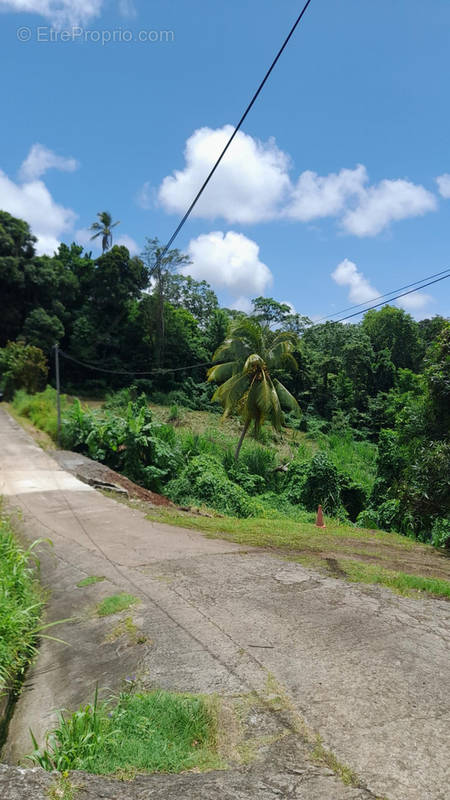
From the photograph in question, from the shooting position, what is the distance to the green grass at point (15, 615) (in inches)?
173

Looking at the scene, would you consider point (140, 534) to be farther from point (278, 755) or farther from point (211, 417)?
point (211, 417)

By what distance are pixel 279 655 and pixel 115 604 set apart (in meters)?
1.98

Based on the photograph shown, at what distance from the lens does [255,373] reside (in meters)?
19.4

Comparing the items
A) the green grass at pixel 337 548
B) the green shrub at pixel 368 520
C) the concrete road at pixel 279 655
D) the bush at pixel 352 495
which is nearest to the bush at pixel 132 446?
the green grass at pixel 337 548

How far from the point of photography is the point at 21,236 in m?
32.8

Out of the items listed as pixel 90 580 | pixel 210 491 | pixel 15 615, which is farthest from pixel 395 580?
pixel 210 491

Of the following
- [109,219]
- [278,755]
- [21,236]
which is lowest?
[278,755]

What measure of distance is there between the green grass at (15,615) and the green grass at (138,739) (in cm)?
115

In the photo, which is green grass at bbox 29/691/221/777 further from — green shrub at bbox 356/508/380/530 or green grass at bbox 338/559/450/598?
green shrub at bbox 356/508/380/530

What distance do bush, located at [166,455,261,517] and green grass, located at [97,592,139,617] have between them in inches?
332

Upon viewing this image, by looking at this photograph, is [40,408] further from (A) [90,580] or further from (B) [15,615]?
(B) [15,615]

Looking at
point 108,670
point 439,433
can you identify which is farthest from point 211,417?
point 108,670

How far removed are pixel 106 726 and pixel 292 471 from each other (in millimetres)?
15844

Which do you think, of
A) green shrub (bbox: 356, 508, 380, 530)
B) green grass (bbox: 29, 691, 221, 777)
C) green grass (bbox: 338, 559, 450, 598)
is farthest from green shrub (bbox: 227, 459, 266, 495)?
green grass (bbox: 29, 691, 221, 777)
